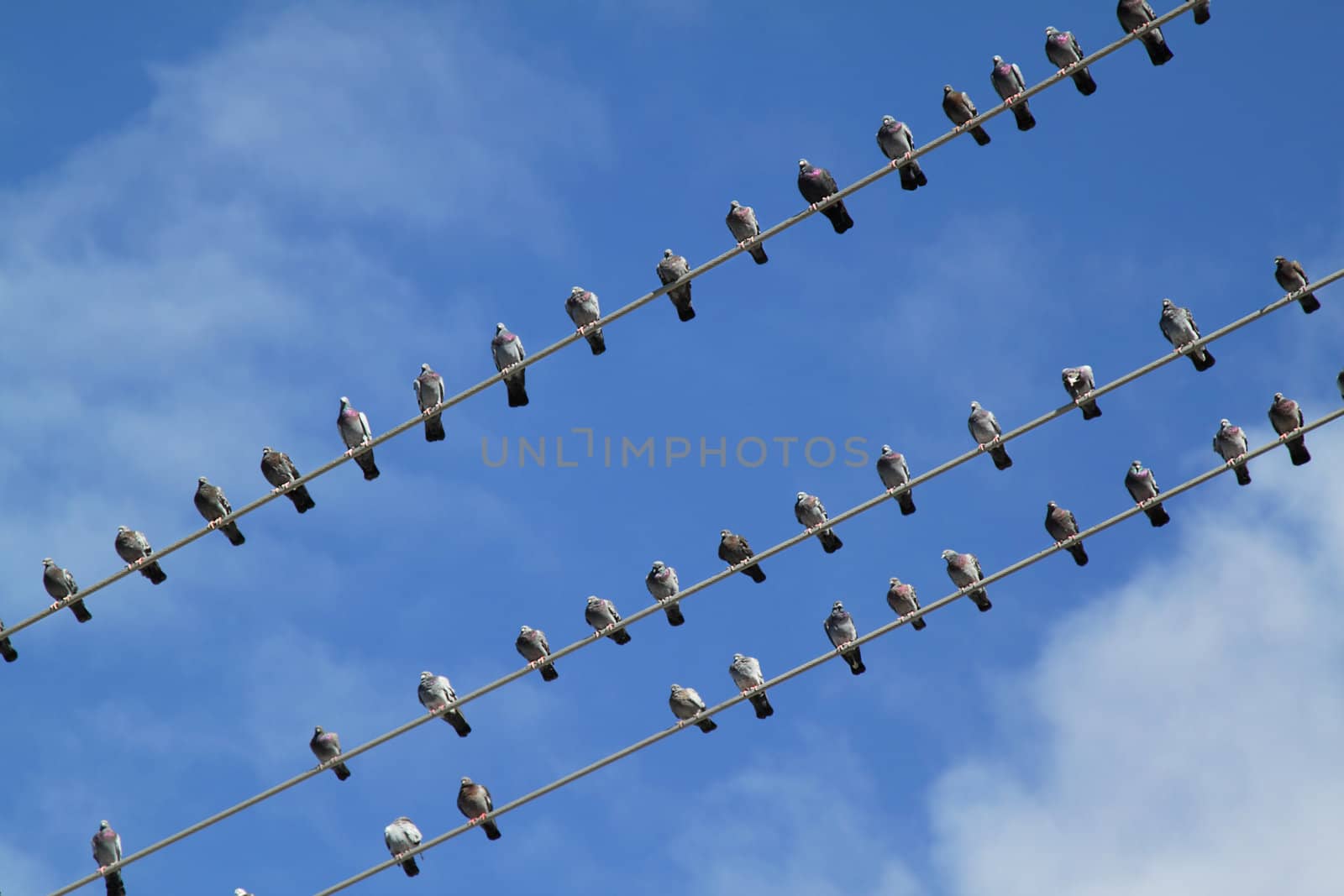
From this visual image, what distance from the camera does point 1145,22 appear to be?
74.6 ft

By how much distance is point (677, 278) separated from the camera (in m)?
22.8

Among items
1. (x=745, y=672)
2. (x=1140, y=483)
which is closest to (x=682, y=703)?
(x=745, y=672)

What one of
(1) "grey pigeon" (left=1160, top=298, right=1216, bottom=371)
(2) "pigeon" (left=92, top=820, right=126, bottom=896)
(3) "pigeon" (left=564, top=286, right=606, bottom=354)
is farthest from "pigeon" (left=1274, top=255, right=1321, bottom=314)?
(2) "pigeon" (left=92, top=820, right=126, bottom=896)

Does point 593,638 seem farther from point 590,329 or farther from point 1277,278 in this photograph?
point 1277,278

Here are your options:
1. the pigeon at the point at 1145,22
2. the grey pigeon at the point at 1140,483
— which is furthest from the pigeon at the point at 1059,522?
the pigeon at the point at 1145,22

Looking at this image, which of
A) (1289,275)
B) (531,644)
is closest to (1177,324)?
(1289,275)

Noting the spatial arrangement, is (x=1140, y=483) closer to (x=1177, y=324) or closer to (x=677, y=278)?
(x=1177, y=324)

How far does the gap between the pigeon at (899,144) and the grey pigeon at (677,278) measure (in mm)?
2374

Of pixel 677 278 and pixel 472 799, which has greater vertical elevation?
pixel 677 278

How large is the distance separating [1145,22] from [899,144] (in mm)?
3462

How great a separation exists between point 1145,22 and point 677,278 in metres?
5.05

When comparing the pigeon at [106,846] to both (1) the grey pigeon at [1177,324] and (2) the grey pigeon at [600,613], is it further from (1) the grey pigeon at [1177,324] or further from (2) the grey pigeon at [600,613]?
(1) the grey pigeon at [1177,324]

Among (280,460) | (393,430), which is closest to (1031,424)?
(393,430)

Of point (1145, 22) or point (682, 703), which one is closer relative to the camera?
point (1145, 22)
